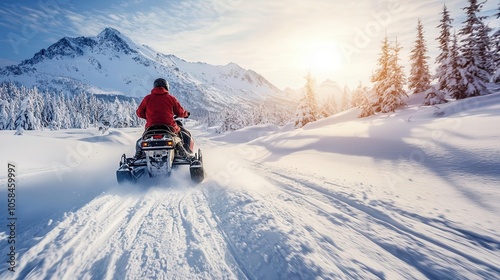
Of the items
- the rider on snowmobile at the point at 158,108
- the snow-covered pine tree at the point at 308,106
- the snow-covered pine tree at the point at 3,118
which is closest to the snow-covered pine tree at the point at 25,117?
the snow-covered pine tree at the point at 3,118

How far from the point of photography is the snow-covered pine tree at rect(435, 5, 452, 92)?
28.1m

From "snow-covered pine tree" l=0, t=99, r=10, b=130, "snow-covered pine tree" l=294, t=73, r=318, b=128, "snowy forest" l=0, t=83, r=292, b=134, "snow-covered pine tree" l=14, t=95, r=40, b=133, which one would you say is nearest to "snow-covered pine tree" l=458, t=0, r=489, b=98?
"snow-covered pine tree" l=294, t=73, r=318, b=128

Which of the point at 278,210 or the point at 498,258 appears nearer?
the point at 498,258

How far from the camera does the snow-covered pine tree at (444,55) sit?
28078mm

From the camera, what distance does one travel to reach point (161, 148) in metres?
6.08

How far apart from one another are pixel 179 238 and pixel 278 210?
1.85m

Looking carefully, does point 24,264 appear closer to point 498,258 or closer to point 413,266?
point 413,266

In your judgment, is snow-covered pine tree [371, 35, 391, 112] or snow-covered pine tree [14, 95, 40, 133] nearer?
snow-covered pine tree [371, 35, 391, 112]

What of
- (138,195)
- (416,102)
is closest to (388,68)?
(416,102)

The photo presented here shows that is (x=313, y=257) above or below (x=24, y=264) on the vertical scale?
below

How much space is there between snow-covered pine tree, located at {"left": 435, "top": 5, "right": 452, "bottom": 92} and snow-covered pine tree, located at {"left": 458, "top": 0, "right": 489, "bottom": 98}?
1.45m

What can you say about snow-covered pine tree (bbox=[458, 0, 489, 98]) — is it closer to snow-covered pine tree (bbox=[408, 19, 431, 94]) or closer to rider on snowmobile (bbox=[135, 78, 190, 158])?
snow-covered pine tree (bbox=[408, 19, 431, 94])

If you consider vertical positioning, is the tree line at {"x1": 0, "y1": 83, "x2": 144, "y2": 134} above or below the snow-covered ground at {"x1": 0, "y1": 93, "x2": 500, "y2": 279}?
above

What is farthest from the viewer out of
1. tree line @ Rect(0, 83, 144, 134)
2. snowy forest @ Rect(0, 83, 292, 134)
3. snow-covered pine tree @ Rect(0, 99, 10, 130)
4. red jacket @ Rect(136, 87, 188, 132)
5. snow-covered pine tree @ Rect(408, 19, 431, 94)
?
snow-covered pine tree @ Rect(0, 99, 10, 130)
